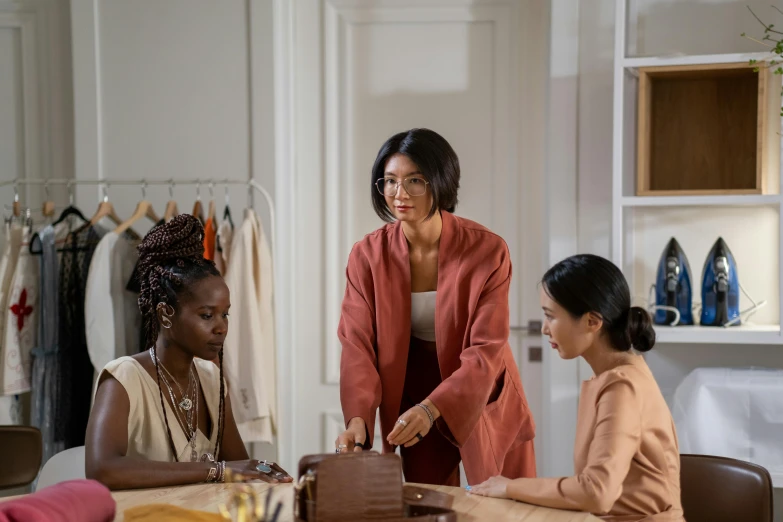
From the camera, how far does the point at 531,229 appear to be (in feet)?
11.0

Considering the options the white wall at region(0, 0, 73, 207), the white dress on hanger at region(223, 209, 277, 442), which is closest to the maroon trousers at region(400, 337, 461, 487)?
the white dress on hanger at region(223, 209, 277, 442)

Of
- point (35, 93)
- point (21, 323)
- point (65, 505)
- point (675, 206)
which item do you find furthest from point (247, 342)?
point (65, 505)

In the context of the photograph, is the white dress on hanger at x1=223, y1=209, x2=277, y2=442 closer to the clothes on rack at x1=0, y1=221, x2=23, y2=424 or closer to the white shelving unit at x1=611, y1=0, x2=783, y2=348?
the clothes on rack at x1=0, y1=221, x2=23, y2=424

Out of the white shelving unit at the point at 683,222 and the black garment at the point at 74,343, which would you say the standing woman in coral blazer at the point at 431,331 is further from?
the black garment at the point at 74,343

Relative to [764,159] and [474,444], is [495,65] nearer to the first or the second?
[764,159]

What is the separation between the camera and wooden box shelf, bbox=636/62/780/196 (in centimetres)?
287

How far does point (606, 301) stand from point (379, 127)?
190 cm

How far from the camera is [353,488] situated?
1.31 m

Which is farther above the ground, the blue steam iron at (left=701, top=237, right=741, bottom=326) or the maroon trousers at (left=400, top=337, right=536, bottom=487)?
the blue steam iron at (left=701, top=237, right=741, bottom=326)

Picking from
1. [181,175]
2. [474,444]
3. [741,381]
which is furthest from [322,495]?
[181,175]

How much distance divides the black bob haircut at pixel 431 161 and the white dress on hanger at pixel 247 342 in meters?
0.97

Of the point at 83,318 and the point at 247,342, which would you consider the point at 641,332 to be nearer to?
the point at 247,342

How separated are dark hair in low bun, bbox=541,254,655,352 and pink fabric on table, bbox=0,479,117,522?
35.3 inches

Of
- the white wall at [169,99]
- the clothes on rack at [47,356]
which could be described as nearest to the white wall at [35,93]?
the white wall at [169,99]
